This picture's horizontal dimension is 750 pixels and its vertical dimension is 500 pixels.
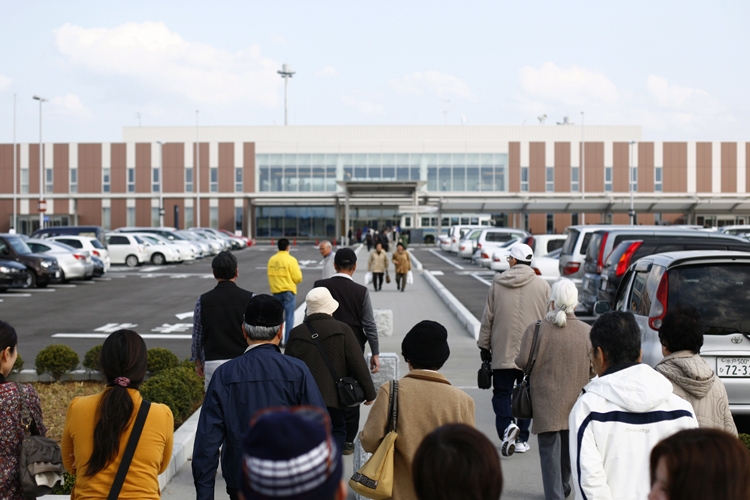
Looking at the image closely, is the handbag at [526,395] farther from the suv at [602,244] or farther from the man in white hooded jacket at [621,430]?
the suv at [602,244]

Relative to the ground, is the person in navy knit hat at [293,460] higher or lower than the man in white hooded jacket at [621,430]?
higher

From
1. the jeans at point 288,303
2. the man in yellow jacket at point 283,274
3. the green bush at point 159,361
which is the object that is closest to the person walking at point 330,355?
the green bush at point 159,361

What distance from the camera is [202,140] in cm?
8025

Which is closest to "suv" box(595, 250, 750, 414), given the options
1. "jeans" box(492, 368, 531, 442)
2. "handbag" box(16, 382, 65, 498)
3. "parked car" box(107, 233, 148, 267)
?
"jeans" box(492, 368, 531, 442)

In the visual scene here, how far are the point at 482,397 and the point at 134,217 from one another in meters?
73.8

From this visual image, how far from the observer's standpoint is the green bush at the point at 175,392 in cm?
828

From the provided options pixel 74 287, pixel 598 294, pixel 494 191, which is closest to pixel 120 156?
pixel 494 191

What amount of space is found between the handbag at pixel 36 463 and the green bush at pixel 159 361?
6.35m

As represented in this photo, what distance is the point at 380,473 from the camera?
395 centimetres

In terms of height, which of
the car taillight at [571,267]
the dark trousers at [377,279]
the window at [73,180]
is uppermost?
the window at [73,180]

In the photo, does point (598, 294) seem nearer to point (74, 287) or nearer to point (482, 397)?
point (482, 397)

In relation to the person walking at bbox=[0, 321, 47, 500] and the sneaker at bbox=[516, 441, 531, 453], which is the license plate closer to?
the sneaker at bbox=[516, 441, 531, 453]

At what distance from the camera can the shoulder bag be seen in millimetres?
3729

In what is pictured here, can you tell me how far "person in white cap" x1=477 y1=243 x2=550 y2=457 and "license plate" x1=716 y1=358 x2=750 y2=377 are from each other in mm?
1609
